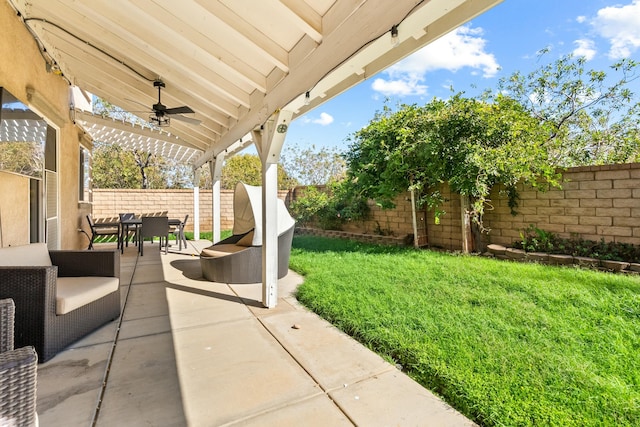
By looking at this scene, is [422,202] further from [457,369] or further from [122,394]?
[122,394]

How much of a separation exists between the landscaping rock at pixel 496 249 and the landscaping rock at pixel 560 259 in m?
0.80

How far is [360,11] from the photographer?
219cm

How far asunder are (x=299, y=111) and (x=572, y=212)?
5.09 metres

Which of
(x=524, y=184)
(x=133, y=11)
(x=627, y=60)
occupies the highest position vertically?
(x=627, y=60)

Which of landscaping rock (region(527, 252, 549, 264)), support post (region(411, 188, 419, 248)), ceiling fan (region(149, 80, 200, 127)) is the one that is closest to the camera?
ceiling fan (region(149, 80, 200, 127))

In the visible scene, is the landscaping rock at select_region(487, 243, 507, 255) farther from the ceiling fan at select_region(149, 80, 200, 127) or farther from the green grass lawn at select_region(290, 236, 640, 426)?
the ceiling fan at select_region(149, 80, 200, 127)

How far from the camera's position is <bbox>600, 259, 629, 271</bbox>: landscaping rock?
181 inches

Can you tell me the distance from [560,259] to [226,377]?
218 inches

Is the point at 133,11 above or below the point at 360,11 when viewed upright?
above

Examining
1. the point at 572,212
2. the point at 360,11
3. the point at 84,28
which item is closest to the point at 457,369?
the point at 360,11

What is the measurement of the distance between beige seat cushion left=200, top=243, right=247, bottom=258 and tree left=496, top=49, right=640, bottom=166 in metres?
6.35

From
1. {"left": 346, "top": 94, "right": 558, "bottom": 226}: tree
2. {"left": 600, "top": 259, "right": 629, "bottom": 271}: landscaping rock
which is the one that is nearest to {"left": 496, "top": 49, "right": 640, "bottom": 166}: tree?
{"left": 346, "top": 94, "right": 558, "bottom": 226}: tree

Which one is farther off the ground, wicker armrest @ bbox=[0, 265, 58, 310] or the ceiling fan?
the ceiling fan

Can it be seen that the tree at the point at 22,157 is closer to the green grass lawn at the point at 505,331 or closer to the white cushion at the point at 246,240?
the white cushion at the point at 246,240
